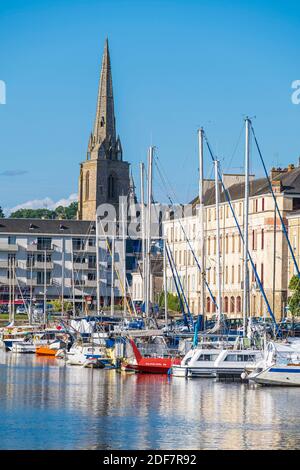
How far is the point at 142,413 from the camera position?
2766 inches

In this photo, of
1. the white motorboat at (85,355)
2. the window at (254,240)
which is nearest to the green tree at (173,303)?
the window at (254,240)

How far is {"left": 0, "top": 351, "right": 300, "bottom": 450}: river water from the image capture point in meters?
59.2

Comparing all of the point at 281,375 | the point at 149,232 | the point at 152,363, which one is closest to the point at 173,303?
the point at 149,232

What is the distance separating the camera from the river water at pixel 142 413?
59250 mm

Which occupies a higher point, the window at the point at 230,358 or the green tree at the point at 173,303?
the green tree at the point at 173,303

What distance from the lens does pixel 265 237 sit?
16262 cm

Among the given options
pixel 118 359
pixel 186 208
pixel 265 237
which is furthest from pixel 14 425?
pixel 186 208

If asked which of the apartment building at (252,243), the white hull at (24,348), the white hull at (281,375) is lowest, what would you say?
the white hull at (281,375)

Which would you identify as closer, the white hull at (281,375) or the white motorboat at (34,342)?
the white hull at (281,375)

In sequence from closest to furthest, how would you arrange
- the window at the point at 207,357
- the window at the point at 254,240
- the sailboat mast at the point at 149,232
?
the window at the point at 207,357 → the sailboat mast at the point at 149,232 → the window at the point at 254,240

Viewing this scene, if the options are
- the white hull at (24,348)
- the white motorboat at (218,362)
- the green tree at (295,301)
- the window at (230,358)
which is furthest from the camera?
the green tree at (295,301)

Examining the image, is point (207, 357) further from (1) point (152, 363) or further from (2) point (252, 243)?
(2) point (252, 243)

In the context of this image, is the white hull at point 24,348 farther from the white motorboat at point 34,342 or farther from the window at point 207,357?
the window at point 207,357

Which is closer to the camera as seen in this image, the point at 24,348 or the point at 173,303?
the point at 24,348
